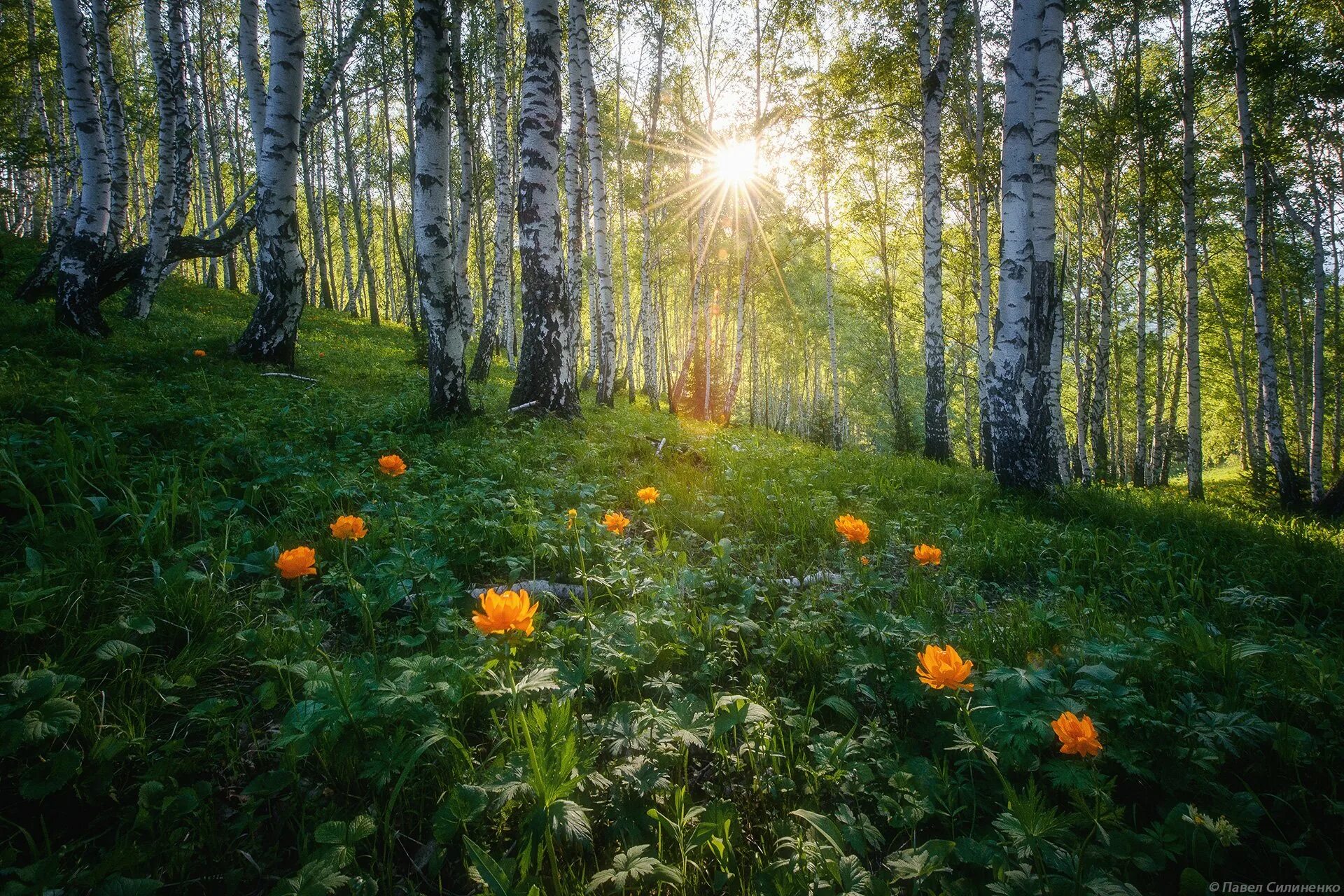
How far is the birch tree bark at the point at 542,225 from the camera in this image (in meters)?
5.63

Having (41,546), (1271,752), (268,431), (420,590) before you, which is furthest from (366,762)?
(268,431)

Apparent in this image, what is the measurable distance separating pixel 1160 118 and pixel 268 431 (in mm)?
16141

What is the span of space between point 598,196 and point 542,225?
4.65m

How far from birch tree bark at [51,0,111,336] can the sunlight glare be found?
1262cm

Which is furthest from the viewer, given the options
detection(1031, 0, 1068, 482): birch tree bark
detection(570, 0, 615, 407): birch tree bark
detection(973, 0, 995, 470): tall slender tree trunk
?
detection(973, 0, 995, 470): tall slender tree trunk

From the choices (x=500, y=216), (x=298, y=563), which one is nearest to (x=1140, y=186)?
(x=500, y=216)

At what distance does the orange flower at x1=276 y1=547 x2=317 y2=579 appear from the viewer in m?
1.65

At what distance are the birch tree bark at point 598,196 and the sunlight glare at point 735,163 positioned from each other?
5.82 metres

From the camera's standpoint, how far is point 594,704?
1.82m

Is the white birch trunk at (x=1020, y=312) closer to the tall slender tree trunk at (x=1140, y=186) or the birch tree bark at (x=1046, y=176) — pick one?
the birch tree bark at (x=1046, y=176)

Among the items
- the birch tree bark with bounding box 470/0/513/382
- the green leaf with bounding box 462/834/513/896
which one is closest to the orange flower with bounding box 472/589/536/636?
Answer: the green leaf with bounding box 462/834/513/896

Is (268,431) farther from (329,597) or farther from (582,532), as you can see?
(582,532)

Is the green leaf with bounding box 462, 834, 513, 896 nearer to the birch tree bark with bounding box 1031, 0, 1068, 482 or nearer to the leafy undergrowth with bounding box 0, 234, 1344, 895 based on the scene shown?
the leafy undergrowth with bounding box 0, 234, 1344, 895

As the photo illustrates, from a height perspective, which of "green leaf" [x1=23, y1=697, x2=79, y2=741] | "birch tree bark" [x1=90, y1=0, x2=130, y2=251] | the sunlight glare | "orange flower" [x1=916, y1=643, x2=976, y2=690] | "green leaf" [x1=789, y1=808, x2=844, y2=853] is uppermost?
the sunlight glare
